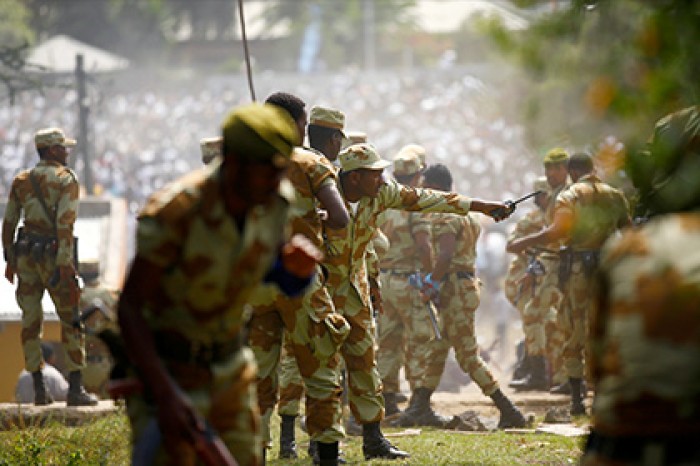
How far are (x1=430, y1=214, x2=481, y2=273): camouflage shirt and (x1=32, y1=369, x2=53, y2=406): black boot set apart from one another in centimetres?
375

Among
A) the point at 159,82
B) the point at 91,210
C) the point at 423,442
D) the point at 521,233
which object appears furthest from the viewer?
the point at 159,82

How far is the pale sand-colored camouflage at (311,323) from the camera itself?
8.14 m

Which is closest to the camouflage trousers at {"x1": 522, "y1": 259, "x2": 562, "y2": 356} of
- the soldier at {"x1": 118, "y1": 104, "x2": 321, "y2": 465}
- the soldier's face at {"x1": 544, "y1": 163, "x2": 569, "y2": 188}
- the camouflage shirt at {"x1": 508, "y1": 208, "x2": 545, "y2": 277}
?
the camouflage shirt at {"x1": 508, "y1": 208, "x2": 545, "y2": 277}

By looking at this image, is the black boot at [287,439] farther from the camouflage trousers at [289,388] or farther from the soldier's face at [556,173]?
the soldier's face at [556,173]

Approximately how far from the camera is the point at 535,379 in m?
15.2

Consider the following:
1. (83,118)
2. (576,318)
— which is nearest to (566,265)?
(576,318)

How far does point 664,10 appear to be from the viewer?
4.38 m

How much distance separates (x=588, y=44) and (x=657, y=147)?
903mm

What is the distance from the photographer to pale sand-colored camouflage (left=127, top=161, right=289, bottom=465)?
16.6ft

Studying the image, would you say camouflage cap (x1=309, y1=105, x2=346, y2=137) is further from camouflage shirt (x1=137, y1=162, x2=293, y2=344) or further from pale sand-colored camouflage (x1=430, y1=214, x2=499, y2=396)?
camouflage shirt (x1=137, y1=162, x2=293, y2=344)

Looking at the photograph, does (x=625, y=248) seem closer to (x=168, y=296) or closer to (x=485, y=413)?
(x=168, y=296)

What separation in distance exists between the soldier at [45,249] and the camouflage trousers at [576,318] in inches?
168

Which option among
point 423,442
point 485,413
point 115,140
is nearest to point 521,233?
point 485,413

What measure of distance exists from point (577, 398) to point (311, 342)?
15.9 ft
